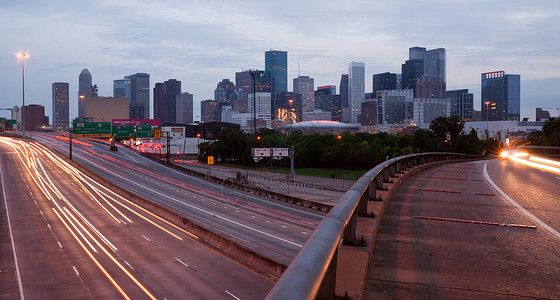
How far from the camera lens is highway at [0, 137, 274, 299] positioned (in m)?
21.3

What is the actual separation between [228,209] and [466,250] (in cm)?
4087

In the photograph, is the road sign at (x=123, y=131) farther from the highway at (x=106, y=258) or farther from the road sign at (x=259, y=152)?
the highway at (x=106, y=258)

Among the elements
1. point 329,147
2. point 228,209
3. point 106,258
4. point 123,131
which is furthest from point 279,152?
point 106,258

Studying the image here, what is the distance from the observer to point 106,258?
87.8ft

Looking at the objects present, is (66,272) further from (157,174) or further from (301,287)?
(157,174)

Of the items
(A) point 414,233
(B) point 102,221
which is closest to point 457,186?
(A) point 414,233

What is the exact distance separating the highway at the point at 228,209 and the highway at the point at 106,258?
301 centimetres

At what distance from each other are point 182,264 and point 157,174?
56529 millimetres

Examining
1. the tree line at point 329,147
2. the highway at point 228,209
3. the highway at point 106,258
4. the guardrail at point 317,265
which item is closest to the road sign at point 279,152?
the highway at point 228,209

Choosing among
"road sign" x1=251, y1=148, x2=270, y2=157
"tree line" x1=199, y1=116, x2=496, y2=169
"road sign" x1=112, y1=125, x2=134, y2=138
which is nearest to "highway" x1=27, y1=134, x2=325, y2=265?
"road sign" x1=112, y1=125, x2=134, y2=138

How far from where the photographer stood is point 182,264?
81.6 ft

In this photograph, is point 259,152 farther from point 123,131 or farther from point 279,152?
point 123,131

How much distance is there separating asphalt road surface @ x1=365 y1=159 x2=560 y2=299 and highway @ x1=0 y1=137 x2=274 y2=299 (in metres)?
13.3

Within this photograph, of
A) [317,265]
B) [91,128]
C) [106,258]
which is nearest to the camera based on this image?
[317,265]
